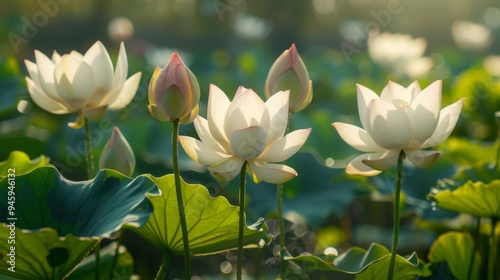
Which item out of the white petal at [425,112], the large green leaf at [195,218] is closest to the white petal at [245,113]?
the large green leaf at [195,218]

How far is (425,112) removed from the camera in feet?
4.10

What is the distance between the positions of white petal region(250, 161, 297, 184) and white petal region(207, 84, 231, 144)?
6 cm

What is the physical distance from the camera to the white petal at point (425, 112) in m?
1.25

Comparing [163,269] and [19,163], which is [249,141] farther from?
[19,163]

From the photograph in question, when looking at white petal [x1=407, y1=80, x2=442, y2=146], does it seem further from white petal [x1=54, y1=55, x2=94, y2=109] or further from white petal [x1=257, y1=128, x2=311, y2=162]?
white petal [x1=54, y1=55, x2=94, y2=109]

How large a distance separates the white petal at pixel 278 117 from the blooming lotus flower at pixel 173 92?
0.42ft

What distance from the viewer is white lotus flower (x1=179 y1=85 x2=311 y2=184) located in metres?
1.19

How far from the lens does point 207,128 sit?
4.11ft

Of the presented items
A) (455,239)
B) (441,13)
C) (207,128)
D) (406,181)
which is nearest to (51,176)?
(207,128)

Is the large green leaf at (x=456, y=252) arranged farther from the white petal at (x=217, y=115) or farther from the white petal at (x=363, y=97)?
the white petal at (x=217, y=115)

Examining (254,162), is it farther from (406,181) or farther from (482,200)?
(406,181)

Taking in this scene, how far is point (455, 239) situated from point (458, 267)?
0.23 feet

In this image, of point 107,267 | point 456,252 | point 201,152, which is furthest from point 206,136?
point 456,252

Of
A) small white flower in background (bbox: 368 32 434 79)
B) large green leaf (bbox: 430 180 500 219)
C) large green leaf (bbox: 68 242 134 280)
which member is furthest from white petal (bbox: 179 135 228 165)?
small white flower in background (bbox: 368 32 434 79)
